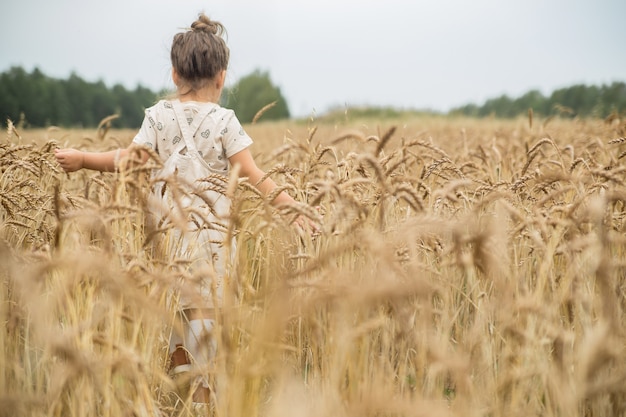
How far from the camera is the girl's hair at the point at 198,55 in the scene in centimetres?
260

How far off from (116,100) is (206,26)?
182 feet

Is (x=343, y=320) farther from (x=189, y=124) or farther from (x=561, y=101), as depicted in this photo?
(x=561, y=101)

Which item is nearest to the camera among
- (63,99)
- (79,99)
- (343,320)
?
(343,320)

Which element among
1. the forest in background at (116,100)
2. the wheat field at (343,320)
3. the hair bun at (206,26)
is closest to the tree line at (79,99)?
the forest in background at (116,100)

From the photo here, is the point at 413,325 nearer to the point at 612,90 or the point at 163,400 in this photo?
the point at 163,400

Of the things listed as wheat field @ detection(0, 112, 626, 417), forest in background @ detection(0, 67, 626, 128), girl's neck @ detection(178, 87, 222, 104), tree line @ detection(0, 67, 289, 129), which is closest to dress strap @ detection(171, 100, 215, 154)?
girl's neck @ detection(178, 87, 222, 104)

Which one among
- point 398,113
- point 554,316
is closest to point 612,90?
point 398,113

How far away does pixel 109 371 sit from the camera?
139 cm

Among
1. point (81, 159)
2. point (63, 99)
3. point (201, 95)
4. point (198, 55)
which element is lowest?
point (81, 159)

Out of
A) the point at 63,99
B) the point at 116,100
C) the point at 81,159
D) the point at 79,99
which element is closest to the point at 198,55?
the point at 81,159

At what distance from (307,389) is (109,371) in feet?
2.55

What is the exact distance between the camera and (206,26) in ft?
8.88

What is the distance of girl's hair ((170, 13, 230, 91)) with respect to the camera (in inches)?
102

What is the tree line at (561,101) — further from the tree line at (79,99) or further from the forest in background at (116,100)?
the tree line at (79,99)
